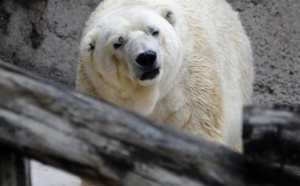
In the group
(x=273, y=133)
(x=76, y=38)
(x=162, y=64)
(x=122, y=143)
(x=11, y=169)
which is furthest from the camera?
(x=76, y=38)

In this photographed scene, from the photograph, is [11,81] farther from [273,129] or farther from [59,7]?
[59,7]

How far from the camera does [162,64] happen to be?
4.38m

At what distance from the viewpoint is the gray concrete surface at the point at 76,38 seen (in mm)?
6516

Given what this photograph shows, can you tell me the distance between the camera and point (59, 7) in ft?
22.5

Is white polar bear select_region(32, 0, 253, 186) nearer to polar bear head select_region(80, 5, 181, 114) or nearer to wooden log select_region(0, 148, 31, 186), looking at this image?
polar bear head select_region(80, 5, 181, 114)

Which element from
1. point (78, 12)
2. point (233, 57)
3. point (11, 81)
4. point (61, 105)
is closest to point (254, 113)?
point (61, 105)

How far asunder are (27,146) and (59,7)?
4.45 metres

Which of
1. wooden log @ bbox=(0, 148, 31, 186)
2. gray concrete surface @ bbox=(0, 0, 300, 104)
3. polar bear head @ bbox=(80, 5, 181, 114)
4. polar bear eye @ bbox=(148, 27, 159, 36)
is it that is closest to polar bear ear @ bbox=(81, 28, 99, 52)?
polar bear head @ bbox=(80, 5, 181, 114)

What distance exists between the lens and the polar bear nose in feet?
13.7

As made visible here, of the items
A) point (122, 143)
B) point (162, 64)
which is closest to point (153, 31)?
point (162, 64)

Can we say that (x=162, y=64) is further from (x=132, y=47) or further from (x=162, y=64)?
(x=132, y=47)

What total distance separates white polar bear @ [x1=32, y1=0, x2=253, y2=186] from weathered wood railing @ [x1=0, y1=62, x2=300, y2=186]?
1.74 m

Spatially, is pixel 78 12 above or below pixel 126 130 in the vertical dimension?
above

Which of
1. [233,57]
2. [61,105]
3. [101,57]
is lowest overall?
[61,105]
